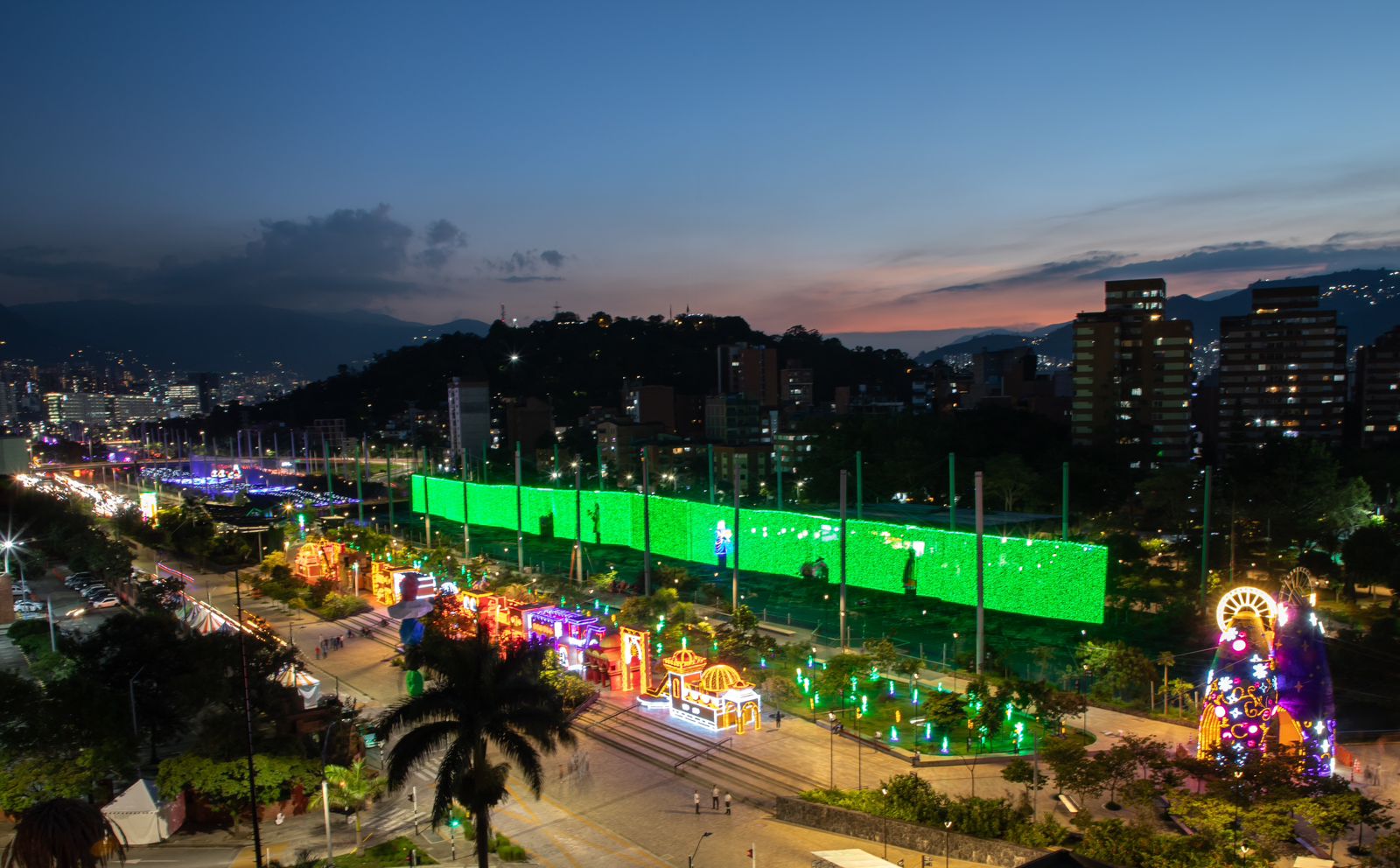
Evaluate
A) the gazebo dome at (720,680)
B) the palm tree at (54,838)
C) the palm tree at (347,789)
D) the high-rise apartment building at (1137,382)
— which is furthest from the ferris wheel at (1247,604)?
the high-rise apartment building at (1137,382)

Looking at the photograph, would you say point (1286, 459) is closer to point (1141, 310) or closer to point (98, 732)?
point (1141, 310)

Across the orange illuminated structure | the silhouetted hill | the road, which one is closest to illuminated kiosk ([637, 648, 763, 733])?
the road

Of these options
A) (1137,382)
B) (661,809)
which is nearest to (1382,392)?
(1137,382)

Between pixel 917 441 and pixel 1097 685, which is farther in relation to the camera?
pixel 917 441

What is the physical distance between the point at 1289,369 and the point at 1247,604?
78583mm

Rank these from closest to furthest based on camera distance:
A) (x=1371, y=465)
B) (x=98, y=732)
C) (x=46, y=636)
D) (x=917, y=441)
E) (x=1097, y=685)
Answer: (x=98, y=732), (x=1097, y=685), (x=46, y=636), (x=1371, y=465), (x=917, y=441)

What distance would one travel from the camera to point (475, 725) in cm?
1235

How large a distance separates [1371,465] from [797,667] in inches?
1594

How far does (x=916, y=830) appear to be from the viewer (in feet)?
46.0

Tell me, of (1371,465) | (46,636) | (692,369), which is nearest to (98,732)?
(46,636)

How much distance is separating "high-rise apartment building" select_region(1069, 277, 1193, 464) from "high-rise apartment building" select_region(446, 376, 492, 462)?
180 ft

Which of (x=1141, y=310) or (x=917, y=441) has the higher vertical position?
(x=1141, y=310)

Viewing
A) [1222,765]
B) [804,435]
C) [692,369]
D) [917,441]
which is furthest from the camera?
[692,369]

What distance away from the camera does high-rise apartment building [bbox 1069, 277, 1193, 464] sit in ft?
220
